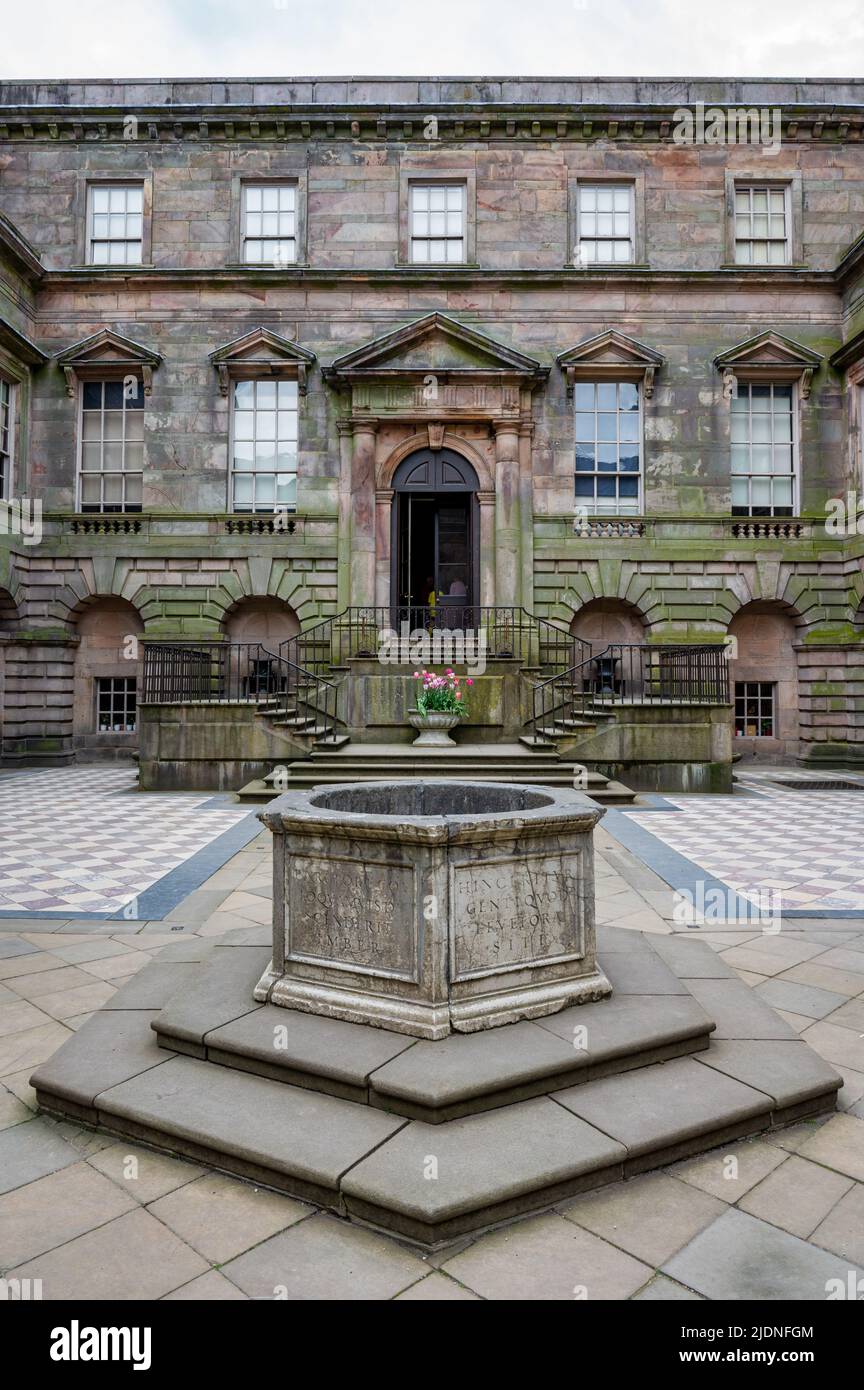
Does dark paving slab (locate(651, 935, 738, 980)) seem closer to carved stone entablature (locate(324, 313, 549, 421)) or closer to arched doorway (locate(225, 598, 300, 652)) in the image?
arched doorway (locate(225, 598, 300, 652))

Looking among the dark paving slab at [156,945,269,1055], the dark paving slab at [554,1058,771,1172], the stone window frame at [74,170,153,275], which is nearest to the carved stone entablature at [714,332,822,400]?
the stone window frame at [74,170,153,275]

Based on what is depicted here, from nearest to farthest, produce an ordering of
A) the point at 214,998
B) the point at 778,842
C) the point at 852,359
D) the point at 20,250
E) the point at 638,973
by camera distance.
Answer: the point at 214,998
the point at 638,973
the point at 778,842
the point at 20,250
the point at 852,359

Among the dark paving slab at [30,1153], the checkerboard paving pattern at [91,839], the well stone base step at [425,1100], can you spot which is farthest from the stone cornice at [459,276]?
the dark paving slab at [30,1153]

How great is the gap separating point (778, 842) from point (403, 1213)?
7.97 metres

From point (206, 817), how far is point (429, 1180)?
352 inches

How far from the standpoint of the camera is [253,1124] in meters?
3.18

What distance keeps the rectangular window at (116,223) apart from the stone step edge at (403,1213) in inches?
784

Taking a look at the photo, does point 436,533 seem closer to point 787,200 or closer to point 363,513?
point 363,513

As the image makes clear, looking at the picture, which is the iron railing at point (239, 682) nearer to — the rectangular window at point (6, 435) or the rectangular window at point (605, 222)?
the rectangular window at point (6, 435)

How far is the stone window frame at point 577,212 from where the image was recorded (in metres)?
18.3

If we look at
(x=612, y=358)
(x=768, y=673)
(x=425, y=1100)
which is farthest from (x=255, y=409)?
(x=425, y=1100)

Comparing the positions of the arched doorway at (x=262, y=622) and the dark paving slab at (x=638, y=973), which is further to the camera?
the arched doorway at (x=262, y=622)

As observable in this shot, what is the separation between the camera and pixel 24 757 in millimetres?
17875

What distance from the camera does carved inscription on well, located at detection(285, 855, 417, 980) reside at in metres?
3.77
